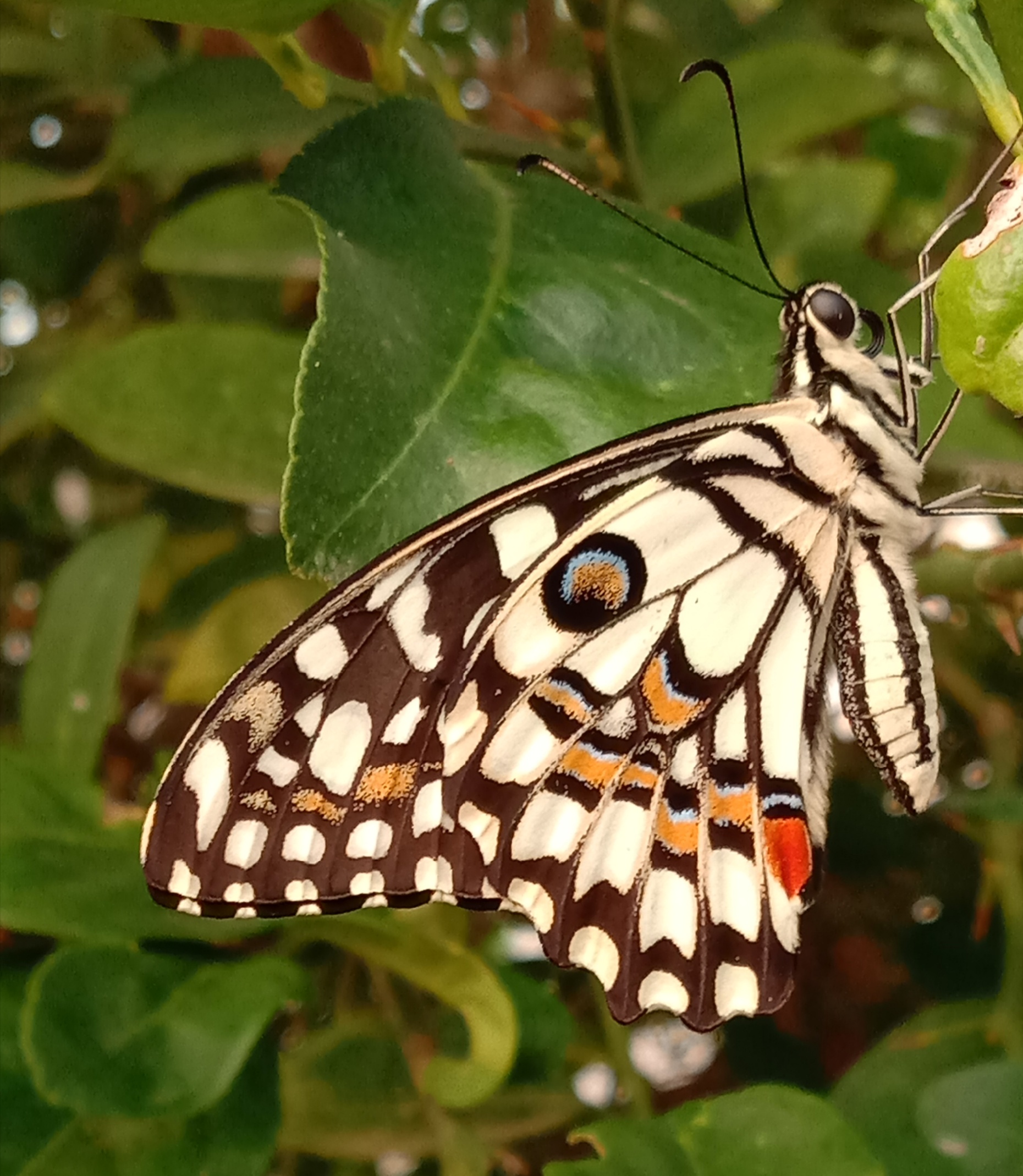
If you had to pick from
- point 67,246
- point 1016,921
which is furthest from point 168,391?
point 1016,921

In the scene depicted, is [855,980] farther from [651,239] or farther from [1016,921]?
[651,239]

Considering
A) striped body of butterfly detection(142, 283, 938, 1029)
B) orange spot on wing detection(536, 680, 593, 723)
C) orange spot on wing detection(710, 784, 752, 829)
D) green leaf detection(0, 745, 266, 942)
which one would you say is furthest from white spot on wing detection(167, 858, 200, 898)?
orange spot on wing detection(710, 784, 752, 829)

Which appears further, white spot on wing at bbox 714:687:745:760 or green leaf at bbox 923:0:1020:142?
white spot on wing at bbox 714:687:745:760

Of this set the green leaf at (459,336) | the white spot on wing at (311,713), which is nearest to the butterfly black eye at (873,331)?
the green leaf at (459,336)

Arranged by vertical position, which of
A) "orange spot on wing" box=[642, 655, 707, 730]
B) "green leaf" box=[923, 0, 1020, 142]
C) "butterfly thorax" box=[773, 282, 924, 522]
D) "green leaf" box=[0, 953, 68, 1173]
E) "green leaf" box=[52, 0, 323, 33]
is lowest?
"green leaf" box=[0, 953, 68, 1173]

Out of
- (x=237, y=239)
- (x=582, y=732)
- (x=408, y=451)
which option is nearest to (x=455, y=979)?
(x=582, y=732)

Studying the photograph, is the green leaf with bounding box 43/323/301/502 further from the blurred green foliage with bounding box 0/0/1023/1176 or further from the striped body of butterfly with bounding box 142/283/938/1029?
the striped body of butterfly with bounding box 142/283/938/1029

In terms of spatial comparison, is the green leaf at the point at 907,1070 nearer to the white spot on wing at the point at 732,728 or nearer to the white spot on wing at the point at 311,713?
the white spot on wing at the point at 732,728
